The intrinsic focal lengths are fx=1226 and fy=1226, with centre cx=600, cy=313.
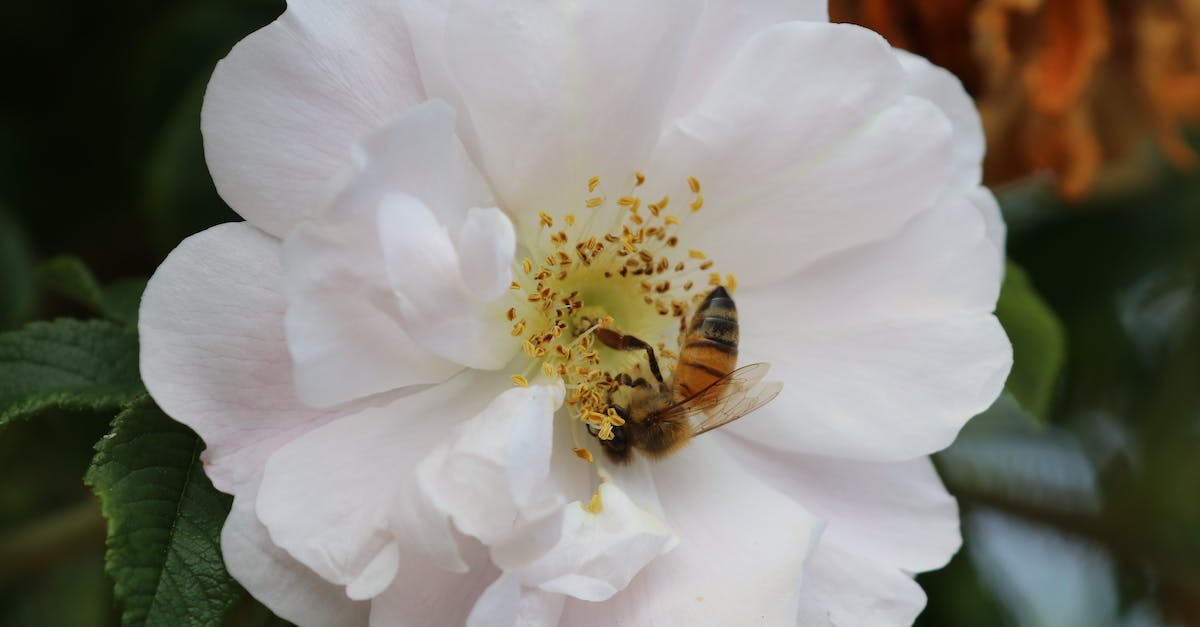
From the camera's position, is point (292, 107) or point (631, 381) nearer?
point (292, 107)

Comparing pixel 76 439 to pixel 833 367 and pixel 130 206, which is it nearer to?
pixel 130 206

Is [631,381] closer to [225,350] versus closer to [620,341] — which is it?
[620,341]

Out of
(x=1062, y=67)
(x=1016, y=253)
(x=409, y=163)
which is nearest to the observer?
(x=409, y=163)

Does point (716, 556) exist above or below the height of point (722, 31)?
below

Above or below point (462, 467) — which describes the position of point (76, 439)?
below

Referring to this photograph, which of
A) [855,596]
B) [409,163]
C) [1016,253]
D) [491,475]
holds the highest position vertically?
[409,163]

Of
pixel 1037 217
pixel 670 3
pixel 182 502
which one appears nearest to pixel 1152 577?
pixel 1037 217

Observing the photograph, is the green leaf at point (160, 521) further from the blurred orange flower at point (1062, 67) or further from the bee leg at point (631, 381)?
the blurred orange flower at point (1062, 67)

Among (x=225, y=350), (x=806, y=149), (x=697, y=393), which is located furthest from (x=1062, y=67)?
(x=225, y=350)
